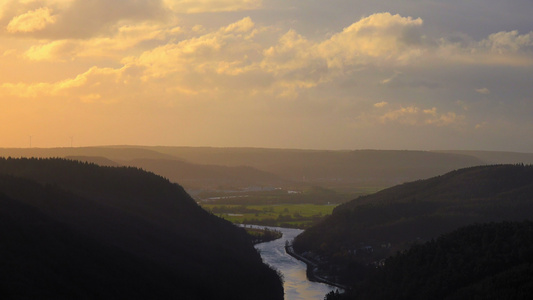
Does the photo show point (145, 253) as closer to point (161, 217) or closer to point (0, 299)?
point (161, 217)

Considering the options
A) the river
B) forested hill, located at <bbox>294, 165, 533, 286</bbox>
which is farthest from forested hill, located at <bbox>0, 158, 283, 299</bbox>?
forested hill, located at <bbox>294, 165, 533, 286</bbox>

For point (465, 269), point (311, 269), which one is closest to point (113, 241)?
point (465, 269)

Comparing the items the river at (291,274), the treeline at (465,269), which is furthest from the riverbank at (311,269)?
the treeline at (465,269)

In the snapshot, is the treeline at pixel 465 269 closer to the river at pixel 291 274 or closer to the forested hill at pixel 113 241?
the river at pixel 291 274

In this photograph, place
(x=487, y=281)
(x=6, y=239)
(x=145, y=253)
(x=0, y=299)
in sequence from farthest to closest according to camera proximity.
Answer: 1. (x=145, y=253)
2. (x=487, y=281)
3. (x=6, y=239)
4. (x=0, y=299)

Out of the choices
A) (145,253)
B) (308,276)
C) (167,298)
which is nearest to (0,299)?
(167,298)

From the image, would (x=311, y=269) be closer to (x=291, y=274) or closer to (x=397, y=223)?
(x=291, y=274)
